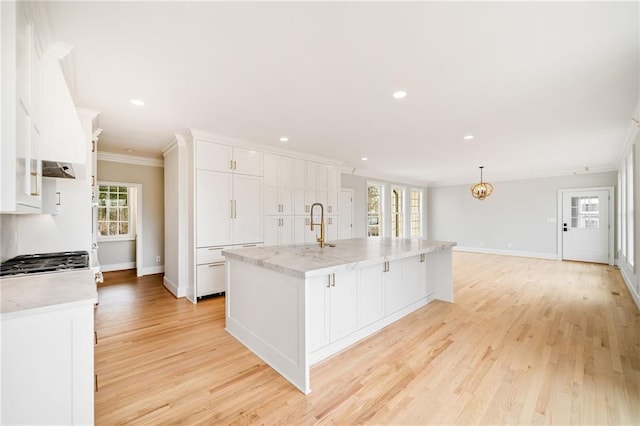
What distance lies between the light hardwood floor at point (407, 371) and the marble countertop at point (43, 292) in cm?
89

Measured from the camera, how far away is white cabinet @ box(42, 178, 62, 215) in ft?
8.78

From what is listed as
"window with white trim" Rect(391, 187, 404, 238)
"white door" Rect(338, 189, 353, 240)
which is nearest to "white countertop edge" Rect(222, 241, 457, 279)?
"white door" Rect(338, 189, 353, 240)

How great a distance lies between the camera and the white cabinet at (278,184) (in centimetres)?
476

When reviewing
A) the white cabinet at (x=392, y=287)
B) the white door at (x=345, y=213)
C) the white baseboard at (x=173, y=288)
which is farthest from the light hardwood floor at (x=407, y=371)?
the white door at (x=345, y=213)

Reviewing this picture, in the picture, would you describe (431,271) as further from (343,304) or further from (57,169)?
(57,169)

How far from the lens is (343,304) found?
248cm

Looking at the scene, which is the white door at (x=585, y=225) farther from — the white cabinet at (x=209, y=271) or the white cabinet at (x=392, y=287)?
the white cabinet at (x=209, y=271)

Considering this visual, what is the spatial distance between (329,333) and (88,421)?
1.59 m

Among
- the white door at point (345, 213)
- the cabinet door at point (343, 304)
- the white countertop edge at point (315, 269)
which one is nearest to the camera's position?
the white countertop edge at point (315, 269)

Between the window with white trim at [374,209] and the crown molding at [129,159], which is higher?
the crown molding at [129,159]

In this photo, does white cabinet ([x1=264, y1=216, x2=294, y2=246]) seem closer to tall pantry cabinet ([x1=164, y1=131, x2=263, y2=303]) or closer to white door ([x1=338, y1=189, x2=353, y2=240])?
tall pantry cabinet ([x1=164, y1=131, x2=263, y2=303])

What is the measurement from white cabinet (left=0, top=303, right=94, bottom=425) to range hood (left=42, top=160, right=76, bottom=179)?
138cm

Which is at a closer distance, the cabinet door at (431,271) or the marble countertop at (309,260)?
the marble countertop at (309,260)

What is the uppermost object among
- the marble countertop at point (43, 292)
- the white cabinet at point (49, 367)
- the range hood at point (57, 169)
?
the range hood at point (57, 169)
